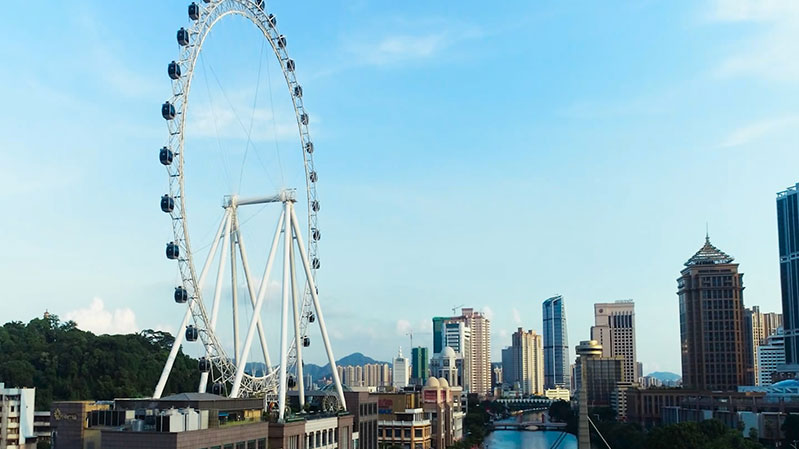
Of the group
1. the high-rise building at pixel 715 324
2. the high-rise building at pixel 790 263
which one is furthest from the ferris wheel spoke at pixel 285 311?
the high-rise building at pixel 790 263

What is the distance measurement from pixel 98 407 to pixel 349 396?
23.5 metres

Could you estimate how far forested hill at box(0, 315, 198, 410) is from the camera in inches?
3460

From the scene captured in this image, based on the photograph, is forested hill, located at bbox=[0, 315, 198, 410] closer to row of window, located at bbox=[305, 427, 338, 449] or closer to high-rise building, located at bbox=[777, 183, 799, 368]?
row of window, located at bbox=[305, 427, 338, 449]

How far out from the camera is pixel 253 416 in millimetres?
A: 48156

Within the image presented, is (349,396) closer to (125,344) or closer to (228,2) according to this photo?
(228,2)

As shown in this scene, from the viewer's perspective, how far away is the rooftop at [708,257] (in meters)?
159

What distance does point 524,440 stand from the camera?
160m

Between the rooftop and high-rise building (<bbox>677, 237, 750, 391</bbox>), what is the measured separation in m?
0.19

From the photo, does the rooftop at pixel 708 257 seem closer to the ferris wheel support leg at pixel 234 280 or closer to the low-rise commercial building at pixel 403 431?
the low-rise commercial building at pixel 403 431

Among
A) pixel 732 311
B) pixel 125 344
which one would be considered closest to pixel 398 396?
pixel 125 344

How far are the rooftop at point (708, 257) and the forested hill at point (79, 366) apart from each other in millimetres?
→ 102057

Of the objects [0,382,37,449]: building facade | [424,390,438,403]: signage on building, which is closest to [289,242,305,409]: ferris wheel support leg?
[0,382,37,449]: building facade

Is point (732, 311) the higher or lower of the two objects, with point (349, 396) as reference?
higher

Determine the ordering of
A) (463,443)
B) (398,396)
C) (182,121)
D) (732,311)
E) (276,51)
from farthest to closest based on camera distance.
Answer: (732,311)
(463,443)
(398,396)
(276,51)
(182,121)
